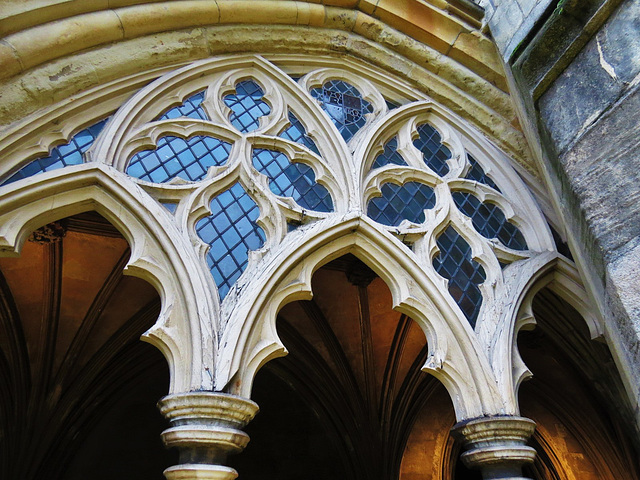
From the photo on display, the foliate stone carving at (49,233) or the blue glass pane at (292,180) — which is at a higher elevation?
the foliate stone carving at (49,233)

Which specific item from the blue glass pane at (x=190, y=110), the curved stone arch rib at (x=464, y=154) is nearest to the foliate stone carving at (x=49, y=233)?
the blue glass pane at (x=190, y=110)

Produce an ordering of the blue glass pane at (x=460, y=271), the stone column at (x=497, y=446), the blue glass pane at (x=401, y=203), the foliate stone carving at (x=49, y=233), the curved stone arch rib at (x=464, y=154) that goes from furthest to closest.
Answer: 1. the foliate stone carving at (x=49, y=233)
2. the curved stone arch rib at (x=464, y=154)
3. the blue glass pane at (x=401, y=203)
4. the blue glass pane at (x=460, y=271)
5. the stone column at (x=497, y=446)

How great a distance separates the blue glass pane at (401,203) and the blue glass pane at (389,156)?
0.21 meters

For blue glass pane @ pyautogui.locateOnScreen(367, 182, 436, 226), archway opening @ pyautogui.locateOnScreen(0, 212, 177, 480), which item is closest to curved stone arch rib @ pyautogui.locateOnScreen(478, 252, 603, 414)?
blue glass pane @ pyautogui.locateOnScreen(367, 182, 436, 226)

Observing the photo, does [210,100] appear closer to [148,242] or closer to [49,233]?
[148,242]

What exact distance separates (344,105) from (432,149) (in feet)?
2.48

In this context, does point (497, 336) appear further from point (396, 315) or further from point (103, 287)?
point (103, 287)

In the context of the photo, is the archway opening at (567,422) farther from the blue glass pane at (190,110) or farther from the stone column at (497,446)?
the blue glass pane at (190,110)

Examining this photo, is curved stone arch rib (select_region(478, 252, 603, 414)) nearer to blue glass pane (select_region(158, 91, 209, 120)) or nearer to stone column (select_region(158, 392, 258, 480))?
stone column (select_region(158, 392, 258, 480))

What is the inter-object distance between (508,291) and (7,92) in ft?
10.2

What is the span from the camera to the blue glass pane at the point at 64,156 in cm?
300

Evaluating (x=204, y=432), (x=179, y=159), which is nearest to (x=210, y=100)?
(x=179, y=159)

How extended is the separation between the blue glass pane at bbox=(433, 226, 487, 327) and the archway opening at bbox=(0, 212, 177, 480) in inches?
136

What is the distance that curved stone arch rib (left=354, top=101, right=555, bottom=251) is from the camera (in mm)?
3809
